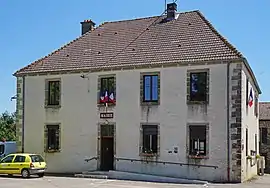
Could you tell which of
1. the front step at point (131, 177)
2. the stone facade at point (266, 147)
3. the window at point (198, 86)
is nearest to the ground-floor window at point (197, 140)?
the window at point (198, 86)

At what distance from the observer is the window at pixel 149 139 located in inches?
1134

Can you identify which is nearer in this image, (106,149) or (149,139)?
(149,139)

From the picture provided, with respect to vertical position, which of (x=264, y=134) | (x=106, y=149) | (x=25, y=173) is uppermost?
(x=264, y=134)

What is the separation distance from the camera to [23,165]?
28312 millimetres

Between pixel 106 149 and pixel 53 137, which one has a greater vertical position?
pixel 53 137

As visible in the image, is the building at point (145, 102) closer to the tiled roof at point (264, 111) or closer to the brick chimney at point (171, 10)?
the brick chimney at point (171, 10)

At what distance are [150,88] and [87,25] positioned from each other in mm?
Answer: 10182

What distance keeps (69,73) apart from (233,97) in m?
11.1

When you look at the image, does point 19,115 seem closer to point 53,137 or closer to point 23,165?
point 53,137

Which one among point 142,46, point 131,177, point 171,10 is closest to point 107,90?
point 142,46

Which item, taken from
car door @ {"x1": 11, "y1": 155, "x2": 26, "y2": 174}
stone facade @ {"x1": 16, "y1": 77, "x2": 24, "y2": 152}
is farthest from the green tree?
car door @ {"x1": 11, "y1": 155, "x2": 26, "y2": 174}

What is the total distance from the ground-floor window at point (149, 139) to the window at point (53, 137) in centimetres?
626

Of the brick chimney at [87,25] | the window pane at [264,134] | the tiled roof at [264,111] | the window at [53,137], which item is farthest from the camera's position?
the tiled roof at [264,111]

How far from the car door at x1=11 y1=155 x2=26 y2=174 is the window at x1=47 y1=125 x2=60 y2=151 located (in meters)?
3.72
